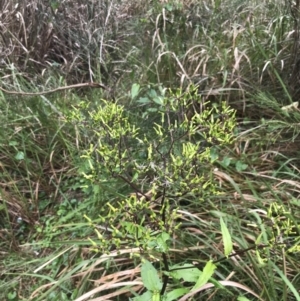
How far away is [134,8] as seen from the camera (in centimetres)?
374

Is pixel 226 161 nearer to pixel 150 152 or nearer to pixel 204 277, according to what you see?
pixel 150 152

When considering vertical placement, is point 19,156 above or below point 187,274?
below

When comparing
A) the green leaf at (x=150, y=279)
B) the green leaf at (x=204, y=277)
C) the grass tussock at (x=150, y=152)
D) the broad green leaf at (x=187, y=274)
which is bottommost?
the grass tussock at (x=150, y=152)

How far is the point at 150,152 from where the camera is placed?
3.88 feet

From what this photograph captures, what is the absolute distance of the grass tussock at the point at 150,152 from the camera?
1.27m

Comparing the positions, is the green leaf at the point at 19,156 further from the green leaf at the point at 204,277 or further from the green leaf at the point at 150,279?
the green leaf at the point at 204,277

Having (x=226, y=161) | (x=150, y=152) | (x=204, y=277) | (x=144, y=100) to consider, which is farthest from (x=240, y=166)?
(x=204, y=277)

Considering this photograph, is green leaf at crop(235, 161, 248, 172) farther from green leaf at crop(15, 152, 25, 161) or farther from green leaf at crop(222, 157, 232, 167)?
Result: green leaf at crop(15, 152, 25, 161)

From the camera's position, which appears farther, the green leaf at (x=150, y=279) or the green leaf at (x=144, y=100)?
the green leaf at (x=144, y=100)

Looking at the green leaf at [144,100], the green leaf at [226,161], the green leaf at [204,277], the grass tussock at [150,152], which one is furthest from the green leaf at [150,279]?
the green leaf at [144,100]

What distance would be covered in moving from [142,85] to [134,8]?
1.47 metres

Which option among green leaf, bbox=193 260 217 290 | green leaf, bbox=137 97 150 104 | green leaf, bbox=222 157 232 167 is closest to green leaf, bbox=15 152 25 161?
green leaf, bbox=137 97 150 104

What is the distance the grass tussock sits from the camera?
1.27 metres

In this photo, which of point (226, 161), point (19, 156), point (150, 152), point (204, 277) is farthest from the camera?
point (19, 156)
